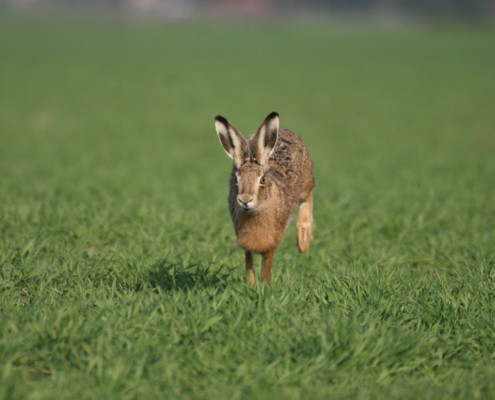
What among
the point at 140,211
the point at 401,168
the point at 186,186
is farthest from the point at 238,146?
the point at 401,168

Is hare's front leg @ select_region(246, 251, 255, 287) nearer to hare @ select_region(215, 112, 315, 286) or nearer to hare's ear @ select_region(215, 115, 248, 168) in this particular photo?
hare @ select_region(215, 112, 315, 286)

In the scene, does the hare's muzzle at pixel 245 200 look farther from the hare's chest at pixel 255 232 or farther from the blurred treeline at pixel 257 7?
the blurred treeline at pixel 257 7

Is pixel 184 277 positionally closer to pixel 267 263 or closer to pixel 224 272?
pixel 224 272

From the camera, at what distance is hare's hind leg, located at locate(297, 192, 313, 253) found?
686cm

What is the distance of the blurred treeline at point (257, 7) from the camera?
126375 mm

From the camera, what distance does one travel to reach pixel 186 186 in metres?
11.4

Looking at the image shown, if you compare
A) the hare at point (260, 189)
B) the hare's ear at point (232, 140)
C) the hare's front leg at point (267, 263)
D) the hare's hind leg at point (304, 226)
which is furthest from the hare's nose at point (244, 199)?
the hare's hind leg at point (304, 226)

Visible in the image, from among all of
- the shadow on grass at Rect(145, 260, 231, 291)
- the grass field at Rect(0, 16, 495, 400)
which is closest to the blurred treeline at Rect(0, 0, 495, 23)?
the grass field at Rect(0, 16, 495, 400)

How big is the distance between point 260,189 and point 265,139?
37 centimetres

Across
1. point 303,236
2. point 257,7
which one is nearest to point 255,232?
point 303,236

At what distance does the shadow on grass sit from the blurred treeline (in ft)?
391

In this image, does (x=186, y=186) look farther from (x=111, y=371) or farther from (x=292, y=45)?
(x=292, y=45)

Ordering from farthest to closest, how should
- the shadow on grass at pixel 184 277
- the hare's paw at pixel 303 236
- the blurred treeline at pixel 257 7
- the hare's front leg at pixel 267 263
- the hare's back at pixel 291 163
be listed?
the blurred treeline at pixel 257 7, the hare's paw at pixel 303 236, the hare's back at pixel 291 163, the shadow on grass at pixel 184 277, the hare's front leg at pixel 267 263

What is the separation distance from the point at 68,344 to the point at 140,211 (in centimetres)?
414
